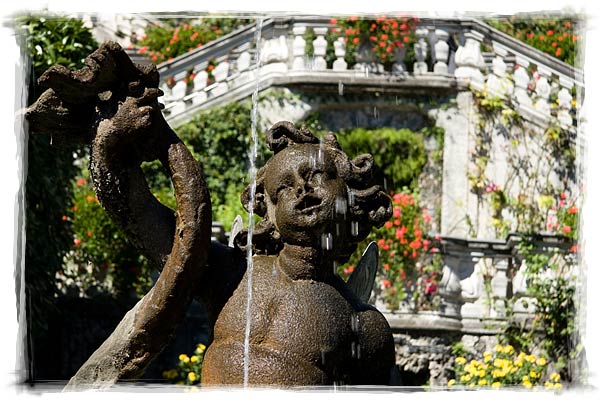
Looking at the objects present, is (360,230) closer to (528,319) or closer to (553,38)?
(528,319)

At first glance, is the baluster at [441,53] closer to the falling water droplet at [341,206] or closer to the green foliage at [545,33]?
the green foliage at [545,33]

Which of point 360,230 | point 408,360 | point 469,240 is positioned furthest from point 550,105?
point 360,230

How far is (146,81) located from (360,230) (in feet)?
2.92

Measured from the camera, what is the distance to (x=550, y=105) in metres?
13.6

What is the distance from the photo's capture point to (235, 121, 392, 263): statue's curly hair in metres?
4.15

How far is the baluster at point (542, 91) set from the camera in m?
13.6

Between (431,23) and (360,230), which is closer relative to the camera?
(360,230)

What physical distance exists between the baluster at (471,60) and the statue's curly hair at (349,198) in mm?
9768

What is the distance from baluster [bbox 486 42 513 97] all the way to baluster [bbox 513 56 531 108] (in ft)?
0.28

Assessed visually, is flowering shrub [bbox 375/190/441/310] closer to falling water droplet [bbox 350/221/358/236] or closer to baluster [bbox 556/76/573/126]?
baluster [bbox 556/76/573/126]

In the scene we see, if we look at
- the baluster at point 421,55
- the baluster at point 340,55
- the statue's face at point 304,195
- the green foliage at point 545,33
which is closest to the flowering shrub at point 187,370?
the baluster at point 340,55

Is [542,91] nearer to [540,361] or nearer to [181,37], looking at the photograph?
[181,37]

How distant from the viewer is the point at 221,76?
13625mm

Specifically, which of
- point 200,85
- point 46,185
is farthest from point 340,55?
point 46,185
